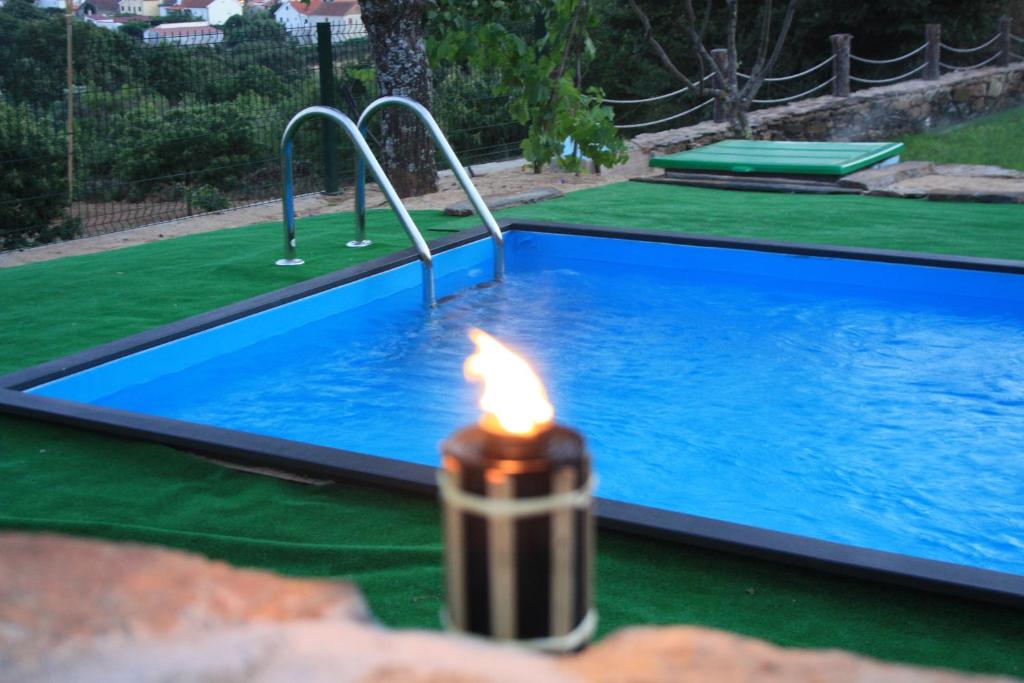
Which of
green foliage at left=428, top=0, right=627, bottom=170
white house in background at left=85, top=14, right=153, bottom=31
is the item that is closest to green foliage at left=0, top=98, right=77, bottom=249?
green foliage at left=428, top=0, right=627, bottom=170

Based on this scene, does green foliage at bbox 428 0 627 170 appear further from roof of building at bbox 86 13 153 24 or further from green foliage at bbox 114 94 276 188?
roof of building at bbox 86 13 153 24

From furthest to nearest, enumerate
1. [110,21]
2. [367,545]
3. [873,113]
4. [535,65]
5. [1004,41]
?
[1004,41]
[110,21]
[873,113]
[535,65]
[367,545]

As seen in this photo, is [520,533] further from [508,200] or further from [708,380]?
[508,200]

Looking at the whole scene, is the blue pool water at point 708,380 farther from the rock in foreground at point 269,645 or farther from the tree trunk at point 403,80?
the tree trunk at point 403,80

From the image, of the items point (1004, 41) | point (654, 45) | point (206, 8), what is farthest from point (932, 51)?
point (206, 8)

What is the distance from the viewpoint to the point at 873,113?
45.6 feet

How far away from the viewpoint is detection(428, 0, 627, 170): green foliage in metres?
7.46

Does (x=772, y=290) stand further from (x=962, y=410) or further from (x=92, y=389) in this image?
(x=92, y=389)

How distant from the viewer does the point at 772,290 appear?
655 cm

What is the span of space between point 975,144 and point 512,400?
13302mm

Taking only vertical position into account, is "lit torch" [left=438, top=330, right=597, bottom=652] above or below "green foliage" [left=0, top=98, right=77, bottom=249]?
below

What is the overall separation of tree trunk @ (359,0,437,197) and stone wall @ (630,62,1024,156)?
260 cm

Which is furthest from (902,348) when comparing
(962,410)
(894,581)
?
(894,581)

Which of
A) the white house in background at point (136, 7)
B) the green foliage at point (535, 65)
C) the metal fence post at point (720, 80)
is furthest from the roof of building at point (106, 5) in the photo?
the green foliage at point (535, 65)
